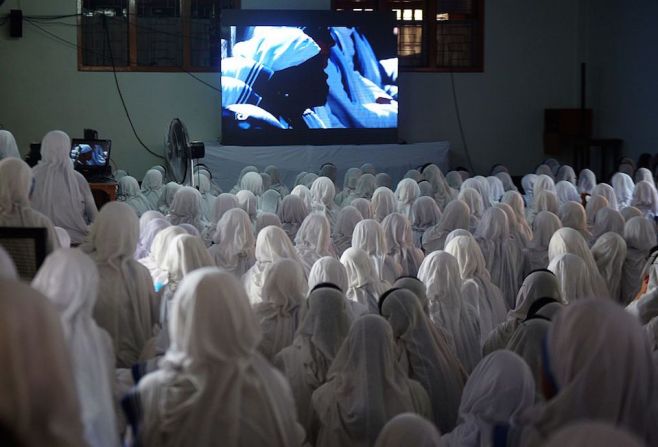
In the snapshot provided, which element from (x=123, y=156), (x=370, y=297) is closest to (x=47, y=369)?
(x=370, y=297)

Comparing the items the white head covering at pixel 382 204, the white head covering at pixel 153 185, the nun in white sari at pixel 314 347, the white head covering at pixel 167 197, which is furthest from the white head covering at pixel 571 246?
the white head covering at pixel 153 185

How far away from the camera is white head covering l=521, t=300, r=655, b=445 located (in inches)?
104

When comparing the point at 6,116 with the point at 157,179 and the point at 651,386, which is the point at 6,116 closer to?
the point at 157,179

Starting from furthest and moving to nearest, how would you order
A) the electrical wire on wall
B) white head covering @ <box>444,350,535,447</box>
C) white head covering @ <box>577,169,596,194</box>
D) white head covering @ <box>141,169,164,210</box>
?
the electrical wire on wall < white head covering @ <box>577,169,596,194</box> < white head covering @ <box>141,169,164,210</box> < white head covering @ <box>444,350,535,447</box>

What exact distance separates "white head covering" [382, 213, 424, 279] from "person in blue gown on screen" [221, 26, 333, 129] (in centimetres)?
769

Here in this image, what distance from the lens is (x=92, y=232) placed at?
195 inches

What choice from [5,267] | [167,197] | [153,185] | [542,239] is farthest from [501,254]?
[5,267]

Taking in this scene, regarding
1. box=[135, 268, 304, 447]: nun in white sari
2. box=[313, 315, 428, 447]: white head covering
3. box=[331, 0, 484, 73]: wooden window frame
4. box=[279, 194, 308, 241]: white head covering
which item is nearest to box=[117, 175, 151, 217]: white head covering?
box=[279, 194, 308, 241]: white head covering

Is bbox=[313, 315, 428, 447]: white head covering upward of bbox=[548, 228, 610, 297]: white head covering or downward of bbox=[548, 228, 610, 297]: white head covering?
downward

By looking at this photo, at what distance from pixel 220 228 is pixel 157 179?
3993 mm

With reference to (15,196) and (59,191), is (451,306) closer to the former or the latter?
(15,196)

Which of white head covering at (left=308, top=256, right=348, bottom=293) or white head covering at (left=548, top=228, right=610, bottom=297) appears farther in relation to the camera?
white head covering at (left=548, top=228, right=610, bottom=297)

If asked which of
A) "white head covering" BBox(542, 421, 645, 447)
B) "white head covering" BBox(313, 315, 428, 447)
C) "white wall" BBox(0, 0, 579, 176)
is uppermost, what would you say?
"white wall" BBox(0, 0, 579, 176)

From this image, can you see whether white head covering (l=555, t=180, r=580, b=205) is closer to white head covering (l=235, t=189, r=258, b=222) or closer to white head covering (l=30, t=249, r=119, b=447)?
white head covering (l=235, t=189, r=258, b=222)
